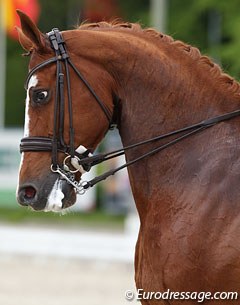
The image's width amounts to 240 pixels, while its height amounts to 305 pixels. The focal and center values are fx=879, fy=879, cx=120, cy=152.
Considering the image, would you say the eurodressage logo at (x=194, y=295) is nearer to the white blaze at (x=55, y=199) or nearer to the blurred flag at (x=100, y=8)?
the white blaze at (x=55, y=199)

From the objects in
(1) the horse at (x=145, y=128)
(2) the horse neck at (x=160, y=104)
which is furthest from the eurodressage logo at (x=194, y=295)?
(2) the horse neck at (x=160, y=104)

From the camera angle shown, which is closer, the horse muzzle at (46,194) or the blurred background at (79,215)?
the horse muzzle at (46,194)

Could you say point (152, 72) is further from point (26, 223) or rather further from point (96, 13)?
point (96, 13)

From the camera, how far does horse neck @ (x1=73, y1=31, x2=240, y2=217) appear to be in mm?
4586

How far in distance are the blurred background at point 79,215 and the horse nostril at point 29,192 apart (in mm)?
497

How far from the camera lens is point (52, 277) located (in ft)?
37.9

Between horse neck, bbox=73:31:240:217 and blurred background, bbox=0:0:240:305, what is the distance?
505 millimetres

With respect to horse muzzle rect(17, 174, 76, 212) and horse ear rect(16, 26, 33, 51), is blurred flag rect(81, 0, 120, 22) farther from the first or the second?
horse muzzle rect(17, 174, 76, 212)

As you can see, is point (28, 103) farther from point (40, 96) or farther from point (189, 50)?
point (189, 50)

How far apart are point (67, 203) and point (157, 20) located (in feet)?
48.6

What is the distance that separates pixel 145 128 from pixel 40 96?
58 centimetres

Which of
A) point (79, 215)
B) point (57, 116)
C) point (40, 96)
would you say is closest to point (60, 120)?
point (57, 116)

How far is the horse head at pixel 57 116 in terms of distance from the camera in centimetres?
456

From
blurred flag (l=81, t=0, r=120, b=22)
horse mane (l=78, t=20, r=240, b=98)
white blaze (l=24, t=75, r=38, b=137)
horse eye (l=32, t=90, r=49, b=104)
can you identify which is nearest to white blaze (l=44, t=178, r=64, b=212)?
white blaze (l=24, t=75, r=38, b=137)
